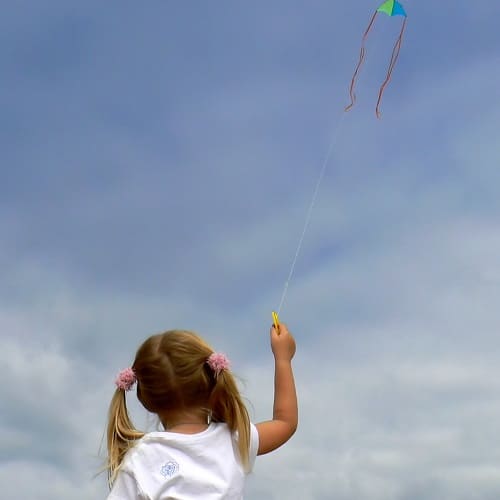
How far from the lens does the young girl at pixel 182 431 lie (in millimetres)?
6332

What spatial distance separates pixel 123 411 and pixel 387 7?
8.46 metres

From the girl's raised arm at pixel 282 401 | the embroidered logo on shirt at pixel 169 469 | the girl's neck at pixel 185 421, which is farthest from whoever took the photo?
the girl's raised arm at pixel 282 401

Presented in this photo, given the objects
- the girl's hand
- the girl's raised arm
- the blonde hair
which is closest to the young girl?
the blonde hair

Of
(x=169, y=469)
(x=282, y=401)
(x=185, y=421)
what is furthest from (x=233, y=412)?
(x=169, y=469)

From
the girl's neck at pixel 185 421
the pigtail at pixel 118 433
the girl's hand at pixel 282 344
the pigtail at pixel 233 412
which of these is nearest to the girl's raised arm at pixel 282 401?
the girl's hand at pixel 282 344

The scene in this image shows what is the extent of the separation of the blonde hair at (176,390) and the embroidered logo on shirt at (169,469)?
0.36 meters

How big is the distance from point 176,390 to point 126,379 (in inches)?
17.0

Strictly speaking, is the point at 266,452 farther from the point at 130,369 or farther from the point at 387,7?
the point at 387,7

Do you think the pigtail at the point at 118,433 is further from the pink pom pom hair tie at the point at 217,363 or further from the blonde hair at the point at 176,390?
the pink pom pom hair tie at the point at 217,363

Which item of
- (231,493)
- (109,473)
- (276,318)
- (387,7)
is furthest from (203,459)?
(387,7)

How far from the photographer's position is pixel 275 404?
700cm

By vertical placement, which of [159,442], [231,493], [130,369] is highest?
[130,369]

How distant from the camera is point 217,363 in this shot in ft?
21.3

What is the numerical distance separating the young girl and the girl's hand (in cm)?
53
